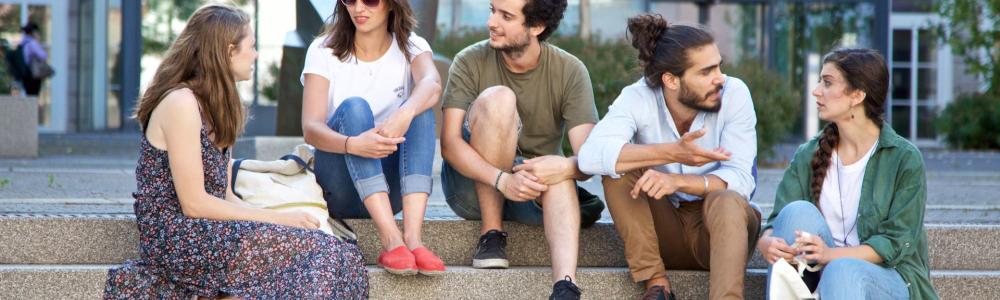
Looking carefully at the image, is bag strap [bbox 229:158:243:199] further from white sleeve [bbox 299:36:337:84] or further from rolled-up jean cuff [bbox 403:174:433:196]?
rolled-up jean cuff [bbox 403:174:433:196]

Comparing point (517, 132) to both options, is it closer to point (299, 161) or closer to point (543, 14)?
point (543, 14)

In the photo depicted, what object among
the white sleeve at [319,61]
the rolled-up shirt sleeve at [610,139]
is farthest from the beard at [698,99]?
the white sleeve at [319,61]

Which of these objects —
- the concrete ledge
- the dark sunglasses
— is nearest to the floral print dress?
the dark sunglasses

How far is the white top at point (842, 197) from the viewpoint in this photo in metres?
3.70

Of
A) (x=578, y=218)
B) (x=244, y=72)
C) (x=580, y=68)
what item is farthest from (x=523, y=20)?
(x=244, y=72)

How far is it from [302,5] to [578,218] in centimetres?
420

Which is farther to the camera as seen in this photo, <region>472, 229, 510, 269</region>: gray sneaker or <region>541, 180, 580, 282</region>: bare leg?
<region>472, 229, 510, 269</region>: gray sneaker

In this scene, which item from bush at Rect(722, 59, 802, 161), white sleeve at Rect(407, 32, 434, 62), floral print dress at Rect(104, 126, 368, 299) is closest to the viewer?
floral print dress at Rect(104, 126, 368, 299)

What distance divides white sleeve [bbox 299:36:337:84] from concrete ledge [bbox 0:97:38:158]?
6719 millimetres

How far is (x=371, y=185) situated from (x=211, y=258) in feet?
2.12

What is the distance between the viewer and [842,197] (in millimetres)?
3740

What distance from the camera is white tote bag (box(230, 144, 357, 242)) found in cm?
388

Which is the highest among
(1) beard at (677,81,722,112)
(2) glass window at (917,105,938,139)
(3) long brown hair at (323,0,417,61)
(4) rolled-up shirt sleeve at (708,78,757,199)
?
(3) long brown hair at (323,0,417,61)

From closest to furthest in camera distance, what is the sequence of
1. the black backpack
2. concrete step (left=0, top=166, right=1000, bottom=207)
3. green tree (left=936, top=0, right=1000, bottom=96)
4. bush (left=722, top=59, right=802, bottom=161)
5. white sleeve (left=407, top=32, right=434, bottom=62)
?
white sleeve (left=407, top=32, right=434, bottom=62) → concrete step (left=0, top=166, right=1000, bottom=207) → bush (left=722, top=59, right=802, bottom=161) → green tree (left=936, top=0, right=1000, bottom=96) → the black backpack
